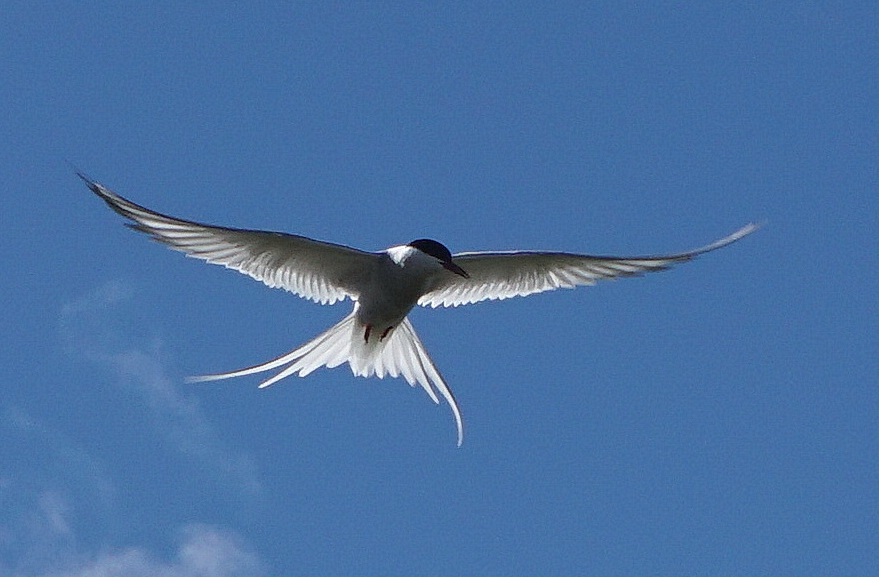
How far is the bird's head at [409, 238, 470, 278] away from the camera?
10.8 metres

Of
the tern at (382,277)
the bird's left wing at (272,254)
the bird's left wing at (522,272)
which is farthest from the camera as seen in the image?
the bird's left wing at (522,272)

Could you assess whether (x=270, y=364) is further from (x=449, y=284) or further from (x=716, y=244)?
(x=716, y=244)

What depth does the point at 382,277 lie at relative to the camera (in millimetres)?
10969

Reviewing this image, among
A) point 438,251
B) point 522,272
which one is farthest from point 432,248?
point 522,272

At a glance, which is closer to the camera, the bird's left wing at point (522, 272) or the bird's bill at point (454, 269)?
the bird's bill at point (454, 269)

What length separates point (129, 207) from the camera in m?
9.55

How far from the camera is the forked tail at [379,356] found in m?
11.5

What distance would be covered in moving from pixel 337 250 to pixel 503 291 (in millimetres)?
1719

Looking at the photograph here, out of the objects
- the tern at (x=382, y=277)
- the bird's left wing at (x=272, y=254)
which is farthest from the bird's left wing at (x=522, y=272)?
the bird's left wing at (x=272, y=254)

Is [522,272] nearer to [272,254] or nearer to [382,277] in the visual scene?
[382,277]

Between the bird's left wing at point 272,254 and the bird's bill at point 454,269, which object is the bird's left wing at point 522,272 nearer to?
the bird's bill at point 454,269

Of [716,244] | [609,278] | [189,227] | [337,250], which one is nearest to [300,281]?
[337,250]

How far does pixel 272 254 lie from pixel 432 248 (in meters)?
1.23

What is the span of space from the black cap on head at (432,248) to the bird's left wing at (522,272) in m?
0.28
